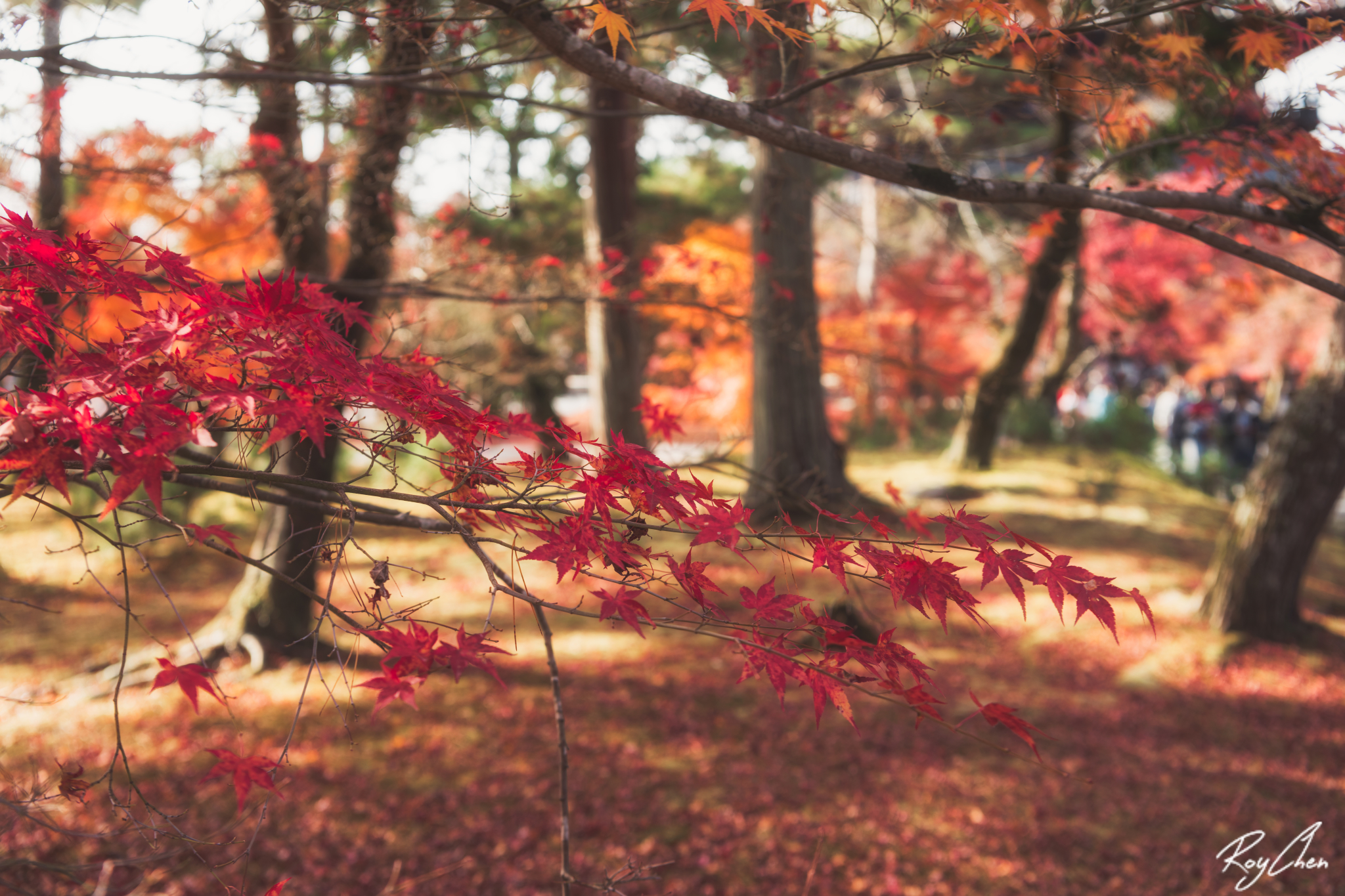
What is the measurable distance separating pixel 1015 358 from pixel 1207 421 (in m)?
5.42

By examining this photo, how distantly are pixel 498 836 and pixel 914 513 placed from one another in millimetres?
2581

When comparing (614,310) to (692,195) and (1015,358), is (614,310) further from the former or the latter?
(692,195)

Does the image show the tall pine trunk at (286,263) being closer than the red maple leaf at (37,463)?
No

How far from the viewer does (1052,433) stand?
13.6 meters

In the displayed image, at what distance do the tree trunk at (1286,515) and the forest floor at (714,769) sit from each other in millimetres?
297

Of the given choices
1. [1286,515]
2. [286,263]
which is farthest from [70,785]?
[1286,515]

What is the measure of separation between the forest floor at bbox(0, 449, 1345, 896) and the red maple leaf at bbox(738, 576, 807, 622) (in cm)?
79

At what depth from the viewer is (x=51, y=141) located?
4.03 meters

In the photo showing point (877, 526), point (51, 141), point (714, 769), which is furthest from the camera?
point (714, 769)

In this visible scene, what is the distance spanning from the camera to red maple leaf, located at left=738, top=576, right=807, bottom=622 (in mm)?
1753

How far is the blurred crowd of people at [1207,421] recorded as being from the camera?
1171 centimetres

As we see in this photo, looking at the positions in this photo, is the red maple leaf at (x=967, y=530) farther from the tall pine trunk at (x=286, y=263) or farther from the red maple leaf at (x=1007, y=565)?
the tall pine trunk at (x=286, y=263)

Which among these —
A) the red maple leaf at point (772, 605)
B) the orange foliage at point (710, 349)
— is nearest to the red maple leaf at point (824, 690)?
the red maple leaf at point (772, 605)

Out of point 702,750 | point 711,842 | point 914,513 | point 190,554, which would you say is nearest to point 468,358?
point 190,554
